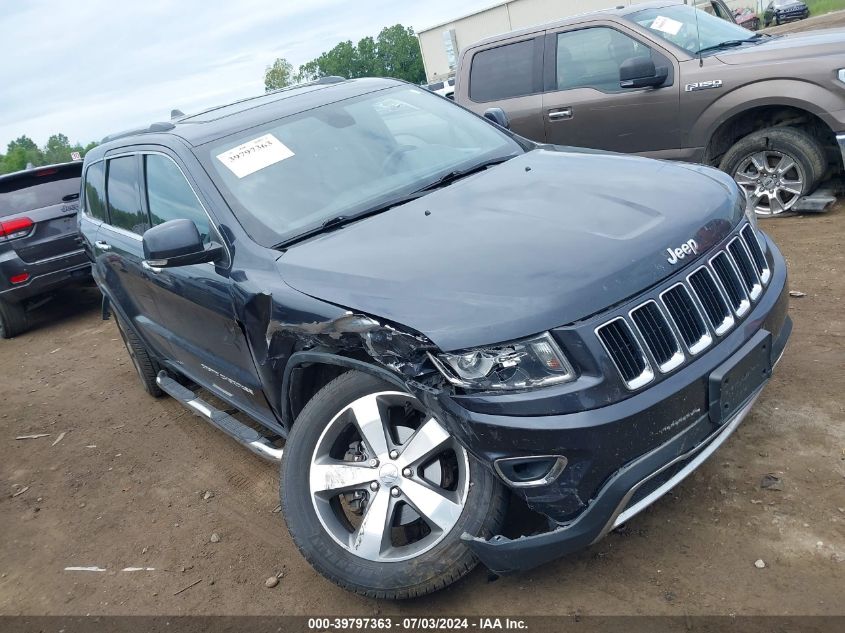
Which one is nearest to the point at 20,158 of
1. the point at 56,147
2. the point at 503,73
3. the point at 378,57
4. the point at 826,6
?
the point at 56,147

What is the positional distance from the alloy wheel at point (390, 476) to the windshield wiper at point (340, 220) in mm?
797

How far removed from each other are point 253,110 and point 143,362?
2.29 meters

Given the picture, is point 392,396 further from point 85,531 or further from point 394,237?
point 85,531

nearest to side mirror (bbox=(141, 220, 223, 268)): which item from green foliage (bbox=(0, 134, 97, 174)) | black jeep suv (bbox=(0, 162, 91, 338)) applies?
black jeep suv (bbox=(0, 162, 91, 338))

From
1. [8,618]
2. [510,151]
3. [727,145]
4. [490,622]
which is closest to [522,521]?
[490,622]

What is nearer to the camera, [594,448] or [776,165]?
[594,448]

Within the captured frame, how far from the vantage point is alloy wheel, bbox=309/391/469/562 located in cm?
263

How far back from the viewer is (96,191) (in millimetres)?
5086

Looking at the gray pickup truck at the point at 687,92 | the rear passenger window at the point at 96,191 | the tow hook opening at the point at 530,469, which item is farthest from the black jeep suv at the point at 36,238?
the tow hook opening at the point at 530,469

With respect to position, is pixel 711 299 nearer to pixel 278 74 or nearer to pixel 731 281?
pixel 731 281

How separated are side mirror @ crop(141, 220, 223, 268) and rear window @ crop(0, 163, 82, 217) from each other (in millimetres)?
5993

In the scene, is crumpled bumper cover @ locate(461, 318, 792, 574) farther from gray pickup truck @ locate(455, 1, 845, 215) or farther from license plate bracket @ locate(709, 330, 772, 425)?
gray pickup truck @ locate(455, 1, 845, 215)

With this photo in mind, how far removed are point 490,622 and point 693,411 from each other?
103 cm

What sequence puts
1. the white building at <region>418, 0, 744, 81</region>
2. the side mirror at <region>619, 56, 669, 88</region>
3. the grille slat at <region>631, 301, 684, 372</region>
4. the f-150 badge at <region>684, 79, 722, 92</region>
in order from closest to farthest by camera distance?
1. the grille slat at <region>631, 301, 684, 372</region>
2. the f-150 badge at <region>684, 79, 722, 92</region>
3. the side mirror at <region>619, 56, 669, 88</region>
4. the white building at <region>418, 0, 744, 81</region>
